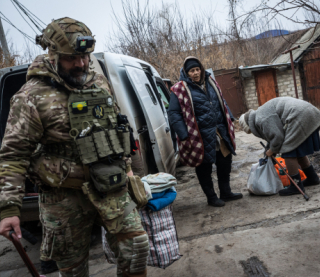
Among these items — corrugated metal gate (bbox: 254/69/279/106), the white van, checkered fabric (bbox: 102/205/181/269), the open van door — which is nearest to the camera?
checkered fabric (bbox: 102/205/181/269)

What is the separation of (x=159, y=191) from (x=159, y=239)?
1.19 ft

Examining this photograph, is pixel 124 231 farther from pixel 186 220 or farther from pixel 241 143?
pixel 241 143

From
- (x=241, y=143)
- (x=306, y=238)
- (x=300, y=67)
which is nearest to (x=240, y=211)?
(x=306, y=238)

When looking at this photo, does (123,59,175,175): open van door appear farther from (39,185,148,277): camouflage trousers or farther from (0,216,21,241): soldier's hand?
(0,216,21,241): soldier's hand

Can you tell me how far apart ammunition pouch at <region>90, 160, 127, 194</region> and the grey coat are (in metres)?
2.35

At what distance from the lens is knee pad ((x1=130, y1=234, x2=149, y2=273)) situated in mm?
1868

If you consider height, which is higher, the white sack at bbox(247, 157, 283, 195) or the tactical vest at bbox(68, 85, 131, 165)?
the tactical vest at bbox(68, 85, 131, 165)

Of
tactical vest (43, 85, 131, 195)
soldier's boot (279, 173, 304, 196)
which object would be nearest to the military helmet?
tactical vest (43, 85, 131, 195)

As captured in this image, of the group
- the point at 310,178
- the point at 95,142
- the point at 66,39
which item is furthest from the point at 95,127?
the point at 310,178

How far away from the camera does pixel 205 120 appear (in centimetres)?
365

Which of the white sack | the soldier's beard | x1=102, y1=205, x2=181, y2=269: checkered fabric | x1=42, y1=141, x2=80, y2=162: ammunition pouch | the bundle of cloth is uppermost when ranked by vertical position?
the soldier's beard

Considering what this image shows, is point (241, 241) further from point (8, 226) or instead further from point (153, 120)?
point (8, 226)

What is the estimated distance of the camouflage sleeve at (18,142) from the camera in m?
1.64

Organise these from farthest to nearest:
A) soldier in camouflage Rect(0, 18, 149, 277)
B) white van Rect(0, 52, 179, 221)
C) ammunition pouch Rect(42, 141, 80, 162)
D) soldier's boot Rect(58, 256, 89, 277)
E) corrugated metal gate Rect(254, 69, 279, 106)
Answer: corrugated metal gate Rect(254, 69, 279, 106) < white van Rect(0, 52, 179, 221) < soldier's boot Rect(58, 256, 89, 277) < ammunition pouch Rect(42, 141, 80, 162) < soldier in camouflage Rect(0, 18, 149, 277)
